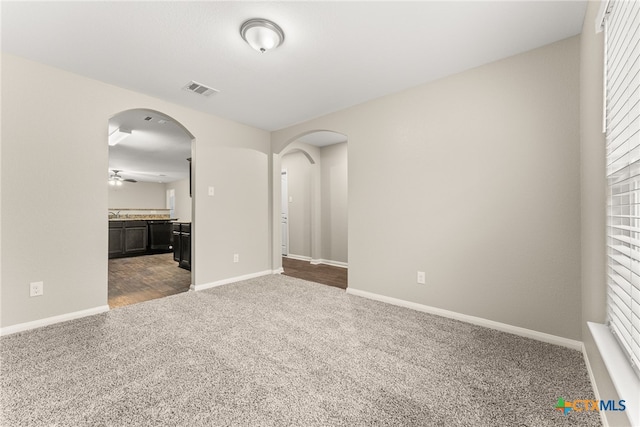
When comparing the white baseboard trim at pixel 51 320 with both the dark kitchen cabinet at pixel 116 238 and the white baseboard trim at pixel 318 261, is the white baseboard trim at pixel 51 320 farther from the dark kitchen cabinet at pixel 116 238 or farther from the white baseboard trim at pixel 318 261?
the dark kitchen cabinet at pixel 116 238

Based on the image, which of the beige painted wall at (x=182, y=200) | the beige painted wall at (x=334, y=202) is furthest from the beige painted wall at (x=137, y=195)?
the beige painted wall at (x=334, y=202)

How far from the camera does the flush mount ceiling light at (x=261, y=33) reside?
1839 mm

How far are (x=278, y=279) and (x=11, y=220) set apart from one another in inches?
109

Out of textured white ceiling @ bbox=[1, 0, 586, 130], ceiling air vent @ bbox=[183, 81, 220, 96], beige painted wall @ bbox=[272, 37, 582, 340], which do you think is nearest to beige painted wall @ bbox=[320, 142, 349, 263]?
beige painted wall @ bbox=[272, 37, 582, 340]

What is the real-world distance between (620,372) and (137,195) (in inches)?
462

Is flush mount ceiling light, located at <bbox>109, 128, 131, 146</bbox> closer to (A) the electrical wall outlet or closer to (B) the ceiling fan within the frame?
(A) the electrical wall outlet

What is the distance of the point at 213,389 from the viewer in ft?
4.92

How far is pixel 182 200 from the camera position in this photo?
32.2ft

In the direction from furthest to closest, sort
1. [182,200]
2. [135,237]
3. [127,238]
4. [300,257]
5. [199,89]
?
[182,200] → [135,237] → [127,238] → [300,257] → [199,89]

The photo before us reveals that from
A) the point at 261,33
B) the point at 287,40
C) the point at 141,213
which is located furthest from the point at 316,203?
the point at 141,213

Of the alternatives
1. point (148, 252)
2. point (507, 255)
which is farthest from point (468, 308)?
point (148, 252)

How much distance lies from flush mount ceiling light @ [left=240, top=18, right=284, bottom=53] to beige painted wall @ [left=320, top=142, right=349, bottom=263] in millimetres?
3195

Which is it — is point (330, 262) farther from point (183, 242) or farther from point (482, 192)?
point (482, 192)

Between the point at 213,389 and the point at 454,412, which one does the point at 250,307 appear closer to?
the point at 213,389
